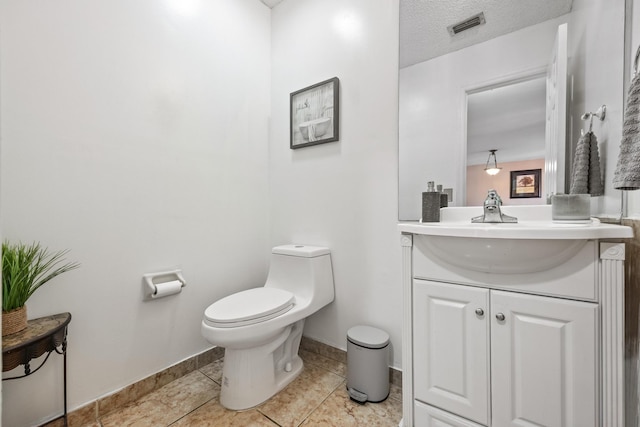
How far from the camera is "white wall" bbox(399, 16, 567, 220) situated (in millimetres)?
1244

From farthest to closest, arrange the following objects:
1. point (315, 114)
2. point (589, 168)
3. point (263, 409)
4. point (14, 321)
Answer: point (315, 114) → point (263, 409) → point (589, 168) → point (14, 321)

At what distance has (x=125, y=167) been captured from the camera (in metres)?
1.35

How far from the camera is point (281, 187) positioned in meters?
1.97

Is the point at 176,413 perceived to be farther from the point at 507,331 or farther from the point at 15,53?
the point at 15,53

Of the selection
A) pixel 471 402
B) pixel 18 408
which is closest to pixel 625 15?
pixel 471 402

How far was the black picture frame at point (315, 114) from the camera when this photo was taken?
169cm

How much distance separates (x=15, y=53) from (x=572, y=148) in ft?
7.20

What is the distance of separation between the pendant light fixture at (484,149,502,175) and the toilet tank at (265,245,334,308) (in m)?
0.94

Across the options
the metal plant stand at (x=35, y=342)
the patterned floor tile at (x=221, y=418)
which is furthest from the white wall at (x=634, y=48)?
the metal plant stand at (x=35, y=342)

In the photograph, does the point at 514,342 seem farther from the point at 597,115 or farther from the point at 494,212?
the point at 597,115

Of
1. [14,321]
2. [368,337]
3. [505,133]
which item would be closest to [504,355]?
[368,337]

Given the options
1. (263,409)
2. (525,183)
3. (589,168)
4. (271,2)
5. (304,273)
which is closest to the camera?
(589,168)

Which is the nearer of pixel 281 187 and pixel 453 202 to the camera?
pixel 453 202

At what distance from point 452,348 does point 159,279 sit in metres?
1.39
